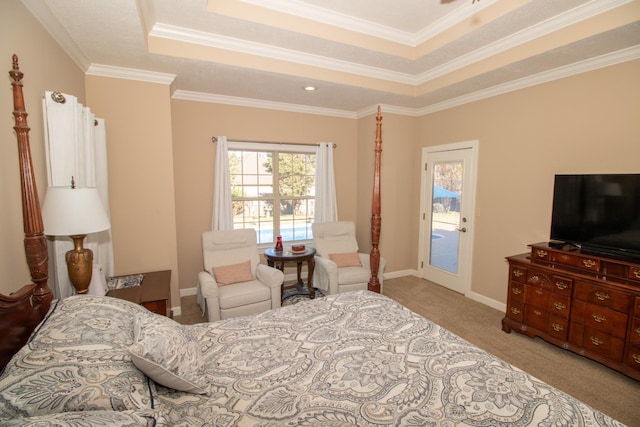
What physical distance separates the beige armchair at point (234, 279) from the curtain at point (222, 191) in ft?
1.62

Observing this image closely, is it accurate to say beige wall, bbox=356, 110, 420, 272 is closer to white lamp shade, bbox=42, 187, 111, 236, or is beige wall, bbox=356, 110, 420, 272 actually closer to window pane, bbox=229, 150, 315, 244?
window pane, bbox=229, 150, 315, 244

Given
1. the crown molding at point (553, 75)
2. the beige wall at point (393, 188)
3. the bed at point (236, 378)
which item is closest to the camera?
the bed at point (236, 378)

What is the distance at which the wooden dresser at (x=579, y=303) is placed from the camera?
2.34m

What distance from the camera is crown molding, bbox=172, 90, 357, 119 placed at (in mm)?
3961

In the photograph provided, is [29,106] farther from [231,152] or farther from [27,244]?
[231,152]

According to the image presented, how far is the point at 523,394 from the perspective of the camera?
134cm

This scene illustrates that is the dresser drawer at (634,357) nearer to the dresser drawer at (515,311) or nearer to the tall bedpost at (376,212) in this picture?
the dresser drawer at (515,311)

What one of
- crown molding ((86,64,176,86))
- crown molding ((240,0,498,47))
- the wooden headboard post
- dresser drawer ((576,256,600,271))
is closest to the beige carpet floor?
dresser drawer ((576,256,600,271))

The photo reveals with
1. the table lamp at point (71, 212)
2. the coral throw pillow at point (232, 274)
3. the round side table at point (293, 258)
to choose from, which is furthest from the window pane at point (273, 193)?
the table lamp at point (71, 212)

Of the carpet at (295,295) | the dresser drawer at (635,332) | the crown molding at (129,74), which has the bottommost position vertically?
the carpet at (295,295)

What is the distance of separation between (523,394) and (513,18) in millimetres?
2804

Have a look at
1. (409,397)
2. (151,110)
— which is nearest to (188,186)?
(151,110)

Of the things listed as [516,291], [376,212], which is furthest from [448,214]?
[376,212]

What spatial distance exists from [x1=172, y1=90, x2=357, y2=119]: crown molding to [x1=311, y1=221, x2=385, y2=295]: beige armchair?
1.80 meters
